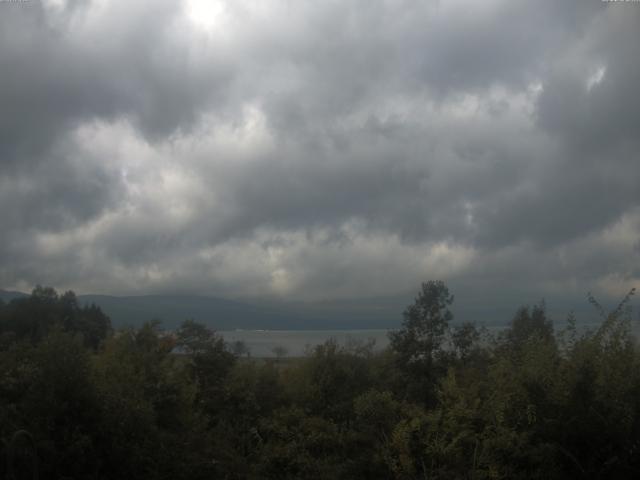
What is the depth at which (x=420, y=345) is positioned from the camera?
25.7 m

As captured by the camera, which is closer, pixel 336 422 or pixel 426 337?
pixel 336 422

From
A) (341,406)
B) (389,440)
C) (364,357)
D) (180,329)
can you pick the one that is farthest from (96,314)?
(389,440)

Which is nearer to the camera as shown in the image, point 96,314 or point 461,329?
point 461,329

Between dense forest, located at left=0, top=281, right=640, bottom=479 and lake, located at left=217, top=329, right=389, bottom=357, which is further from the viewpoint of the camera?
lake, located at left=217, top=329, right=389, bottom=357

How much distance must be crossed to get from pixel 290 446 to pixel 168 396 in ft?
12.4

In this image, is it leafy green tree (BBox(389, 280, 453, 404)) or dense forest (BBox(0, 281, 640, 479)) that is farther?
leafy green tree (BBox(389, 280, 453, 404))

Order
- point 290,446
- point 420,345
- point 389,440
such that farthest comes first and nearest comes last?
point 420,345
point 290,446
point 389,440

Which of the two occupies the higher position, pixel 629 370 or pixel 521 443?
pixel 629 370

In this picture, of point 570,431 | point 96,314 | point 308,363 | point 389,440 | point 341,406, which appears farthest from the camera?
point 96,314

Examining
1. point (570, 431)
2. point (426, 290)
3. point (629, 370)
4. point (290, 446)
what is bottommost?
point (290, 446)

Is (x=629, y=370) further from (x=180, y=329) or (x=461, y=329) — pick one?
(x=180, y=329)

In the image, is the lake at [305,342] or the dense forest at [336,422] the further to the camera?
the lake at [305,342]

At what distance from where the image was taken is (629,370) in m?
14.0

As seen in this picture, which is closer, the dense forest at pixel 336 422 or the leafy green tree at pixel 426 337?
the dense forest at pixel 336 422
